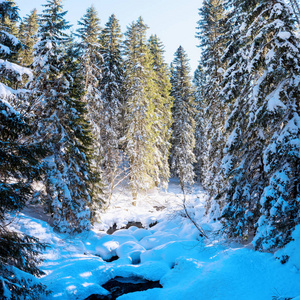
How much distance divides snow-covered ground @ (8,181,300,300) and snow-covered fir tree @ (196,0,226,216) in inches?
97.0

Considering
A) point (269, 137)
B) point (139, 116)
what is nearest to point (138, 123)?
point (139, 116)

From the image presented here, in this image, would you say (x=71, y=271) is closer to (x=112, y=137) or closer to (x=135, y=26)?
(x=112, y=137)

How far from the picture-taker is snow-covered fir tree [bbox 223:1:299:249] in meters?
6.32

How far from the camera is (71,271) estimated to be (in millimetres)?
7957

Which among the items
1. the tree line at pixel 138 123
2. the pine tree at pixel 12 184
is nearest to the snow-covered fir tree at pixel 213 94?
the tree line at pixel 138 123

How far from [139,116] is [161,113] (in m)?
4.41

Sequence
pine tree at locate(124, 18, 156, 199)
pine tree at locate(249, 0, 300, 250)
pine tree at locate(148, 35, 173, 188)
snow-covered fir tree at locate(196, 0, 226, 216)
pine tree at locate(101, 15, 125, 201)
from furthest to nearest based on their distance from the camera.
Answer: pine tree at locate(148, 35, 173, 188) → pine tree at locate(101, 15, 125, 201) → pine tree at locate(124, 18, 156, 199) → snow-covered fir tree at locate(196, 0, 226, 216) → pine tree at locate(249, 0, 300, 250)

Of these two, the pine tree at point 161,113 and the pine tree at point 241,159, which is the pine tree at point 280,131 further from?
the pine tree at point 161,113

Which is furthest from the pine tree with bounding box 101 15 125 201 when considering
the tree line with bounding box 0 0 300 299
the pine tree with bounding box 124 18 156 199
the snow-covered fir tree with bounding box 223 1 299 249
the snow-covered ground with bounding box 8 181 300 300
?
the snow-covered fir tree with bounding box 223 1 299 249

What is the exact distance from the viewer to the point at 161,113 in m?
23.4

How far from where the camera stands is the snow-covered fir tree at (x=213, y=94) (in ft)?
42.1

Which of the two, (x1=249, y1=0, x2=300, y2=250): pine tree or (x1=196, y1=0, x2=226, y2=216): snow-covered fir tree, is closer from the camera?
(x1=249, y1=0, x2=300, y2=250): pine tree

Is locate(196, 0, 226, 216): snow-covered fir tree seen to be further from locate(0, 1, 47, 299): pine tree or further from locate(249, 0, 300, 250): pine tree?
locate(0, 1, 47, 299): pine tree

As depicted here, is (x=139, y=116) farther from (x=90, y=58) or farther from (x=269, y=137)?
(x=269, y=137)
